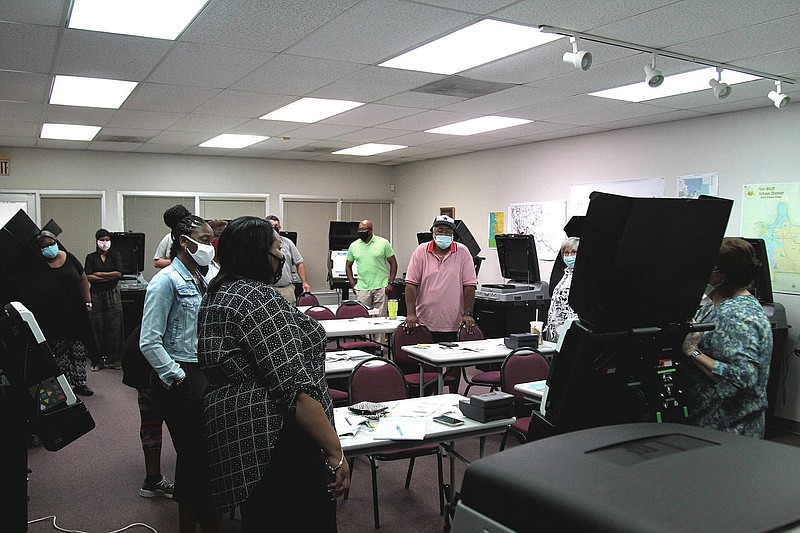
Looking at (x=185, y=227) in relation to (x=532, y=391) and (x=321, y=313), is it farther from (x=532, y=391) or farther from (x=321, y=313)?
(x=321, y=313)

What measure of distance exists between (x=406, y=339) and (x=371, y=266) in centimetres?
265

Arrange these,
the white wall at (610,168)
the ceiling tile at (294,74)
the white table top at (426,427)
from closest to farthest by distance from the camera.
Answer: the white table top at (426,427)
the ceiling tile at (294,74)
the white wall at (610,168)

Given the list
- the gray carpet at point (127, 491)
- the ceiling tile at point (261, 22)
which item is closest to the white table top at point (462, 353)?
the gray carpet at point (127, 491)

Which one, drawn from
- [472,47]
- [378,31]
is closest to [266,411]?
[378,31]

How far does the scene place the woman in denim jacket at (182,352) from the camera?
298cm

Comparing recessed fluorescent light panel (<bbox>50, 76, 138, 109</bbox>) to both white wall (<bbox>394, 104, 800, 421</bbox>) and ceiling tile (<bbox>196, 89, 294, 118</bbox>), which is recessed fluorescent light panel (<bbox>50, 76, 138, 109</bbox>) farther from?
white wall (<bbox>394, 104, 800, 421</bbox>)

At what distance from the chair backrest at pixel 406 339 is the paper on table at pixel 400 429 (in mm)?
2220

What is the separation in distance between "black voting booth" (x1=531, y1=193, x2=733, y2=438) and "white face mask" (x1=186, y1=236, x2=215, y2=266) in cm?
225

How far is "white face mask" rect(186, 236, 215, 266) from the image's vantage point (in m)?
3.28

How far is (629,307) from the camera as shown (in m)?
1.42

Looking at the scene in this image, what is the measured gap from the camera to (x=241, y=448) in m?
2.10

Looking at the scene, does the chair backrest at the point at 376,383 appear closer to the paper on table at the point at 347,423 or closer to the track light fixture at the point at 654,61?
the paper on table at the point at 347,423

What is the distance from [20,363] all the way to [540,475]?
1798 millimetres

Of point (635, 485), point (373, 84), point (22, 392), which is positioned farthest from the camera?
point (373, 84)
